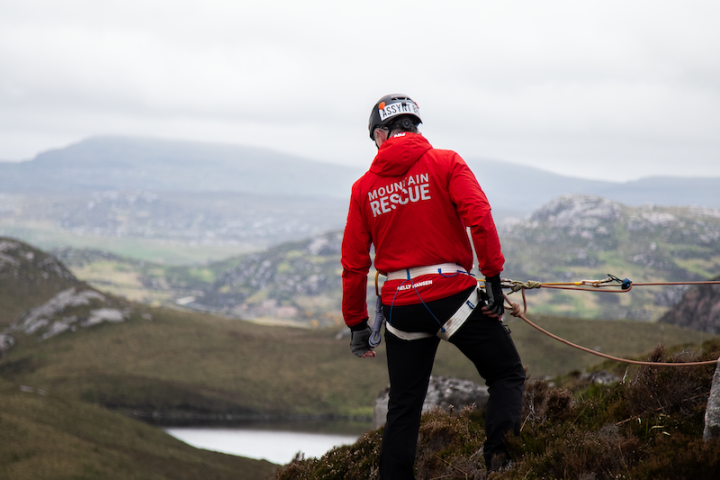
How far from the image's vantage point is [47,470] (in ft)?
95.5

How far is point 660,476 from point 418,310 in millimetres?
2722

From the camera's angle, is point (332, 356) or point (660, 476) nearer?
point (660, 476)

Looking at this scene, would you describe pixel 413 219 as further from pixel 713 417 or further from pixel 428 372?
pixel 713 417

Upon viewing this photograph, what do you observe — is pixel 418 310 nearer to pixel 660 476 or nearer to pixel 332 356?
pixel 660 476

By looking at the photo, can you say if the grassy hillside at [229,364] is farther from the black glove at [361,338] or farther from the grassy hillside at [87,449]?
the black glove at [361,338]

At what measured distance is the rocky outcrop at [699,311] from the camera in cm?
10400

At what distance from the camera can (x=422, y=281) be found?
19.1 ft

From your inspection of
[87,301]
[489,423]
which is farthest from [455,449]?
[87,301]

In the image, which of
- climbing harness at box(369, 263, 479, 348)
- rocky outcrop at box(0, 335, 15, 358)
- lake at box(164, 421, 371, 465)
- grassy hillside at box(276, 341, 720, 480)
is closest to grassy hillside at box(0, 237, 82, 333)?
rocky outcrop at box(0, 335, 15, 358)

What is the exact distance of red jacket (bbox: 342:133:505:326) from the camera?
226 inches

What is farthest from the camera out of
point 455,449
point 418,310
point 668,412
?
point 455,449

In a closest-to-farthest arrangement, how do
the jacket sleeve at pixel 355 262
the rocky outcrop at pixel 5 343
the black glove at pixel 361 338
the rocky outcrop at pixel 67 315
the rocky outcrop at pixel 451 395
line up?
the jacket sleeve at pixel 355 262, the black glove at pixel 361 338, the rocky outcrop at pixel 451 395, the rocky outcrop at pixel 5 343, the rocky outcrop at pixel 67 315

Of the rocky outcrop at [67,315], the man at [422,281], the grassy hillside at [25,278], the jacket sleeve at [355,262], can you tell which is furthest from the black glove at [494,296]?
the grassy hillside at [25,278]

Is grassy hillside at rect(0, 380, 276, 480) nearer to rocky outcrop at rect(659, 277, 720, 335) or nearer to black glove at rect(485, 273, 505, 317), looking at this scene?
black glove at rect(485, 273, 505, 317)
